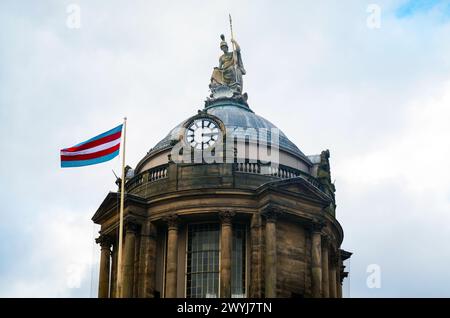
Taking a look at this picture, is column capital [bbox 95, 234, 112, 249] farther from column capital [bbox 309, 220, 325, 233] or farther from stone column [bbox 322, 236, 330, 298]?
stone column [bbox 322, 236, 330, 298]

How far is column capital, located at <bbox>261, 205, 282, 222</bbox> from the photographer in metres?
43.3

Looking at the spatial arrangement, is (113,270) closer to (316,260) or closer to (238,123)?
(238,123)

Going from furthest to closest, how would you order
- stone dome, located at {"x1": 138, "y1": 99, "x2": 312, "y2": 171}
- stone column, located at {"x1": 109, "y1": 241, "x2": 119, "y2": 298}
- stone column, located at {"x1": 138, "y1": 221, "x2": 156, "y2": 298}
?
stone dome, located at {"x1": 138, "y1": 99, "x2": 312, "y2": 171} → stone column, located at {"x1": 109, "y1": 241, "x2": 119, "y2": 298} → stone column, located at {"x1": 138, "y1": 221, "x2": 156, "y2": 298}

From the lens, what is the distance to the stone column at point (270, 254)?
138 ft

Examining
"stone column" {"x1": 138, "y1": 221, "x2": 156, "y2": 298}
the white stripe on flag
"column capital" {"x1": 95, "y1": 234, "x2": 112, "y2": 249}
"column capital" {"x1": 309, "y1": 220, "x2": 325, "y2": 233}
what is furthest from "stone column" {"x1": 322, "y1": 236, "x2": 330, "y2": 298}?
the white stripe on flag

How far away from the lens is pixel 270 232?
43.2 metres

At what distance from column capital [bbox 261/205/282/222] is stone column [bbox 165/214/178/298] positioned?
468 centimetres

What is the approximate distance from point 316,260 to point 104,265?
39.0 feet

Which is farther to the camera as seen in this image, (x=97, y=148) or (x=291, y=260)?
(x=291, y=260)

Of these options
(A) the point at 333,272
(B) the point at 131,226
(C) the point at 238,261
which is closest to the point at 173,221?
(B) the point at 131,226

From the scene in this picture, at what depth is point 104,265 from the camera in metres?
47.6

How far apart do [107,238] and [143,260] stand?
3.87 m
